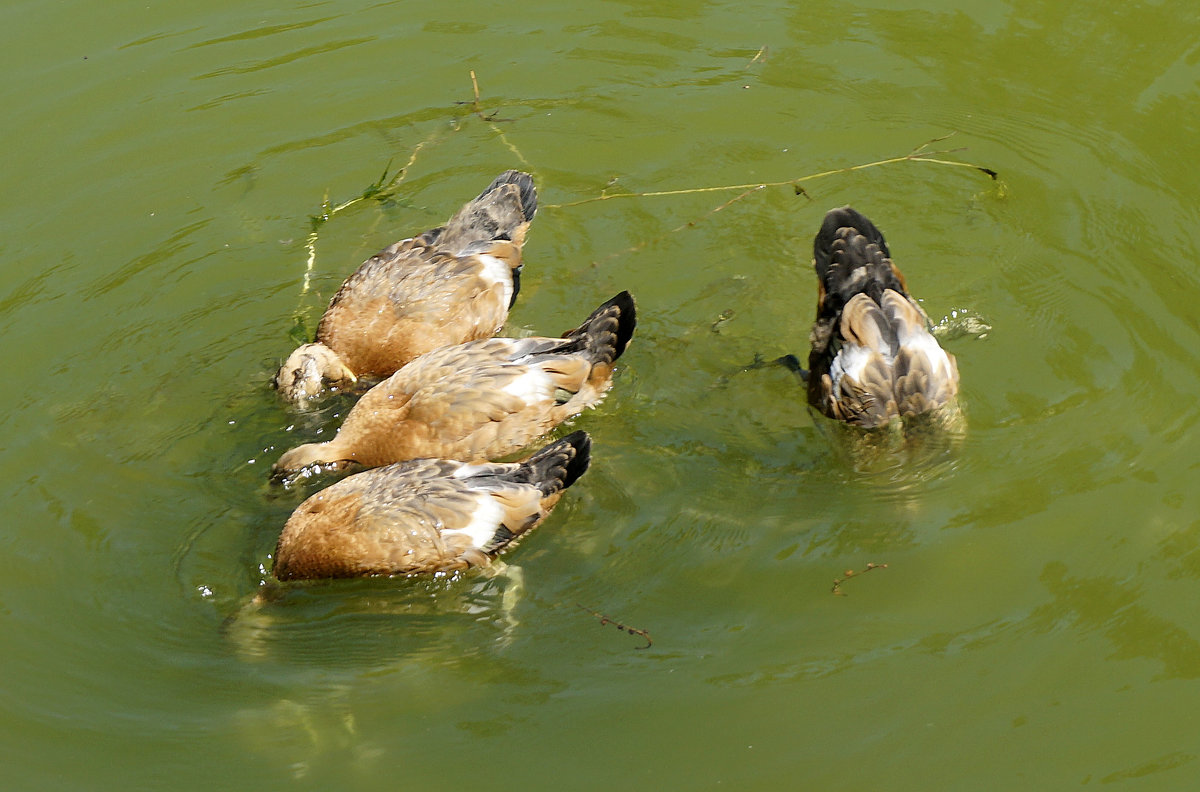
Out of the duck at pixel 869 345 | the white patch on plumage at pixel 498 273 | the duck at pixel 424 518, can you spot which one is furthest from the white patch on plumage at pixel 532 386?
the duck at pixel 869 345

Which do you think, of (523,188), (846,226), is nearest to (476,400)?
(523,188)

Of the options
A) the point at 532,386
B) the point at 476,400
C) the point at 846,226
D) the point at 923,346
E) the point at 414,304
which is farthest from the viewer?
the point at 414,304

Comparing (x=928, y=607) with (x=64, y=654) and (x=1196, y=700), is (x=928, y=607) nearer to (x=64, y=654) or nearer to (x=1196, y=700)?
(x=1196, y=700)

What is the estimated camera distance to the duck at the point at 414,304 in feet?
25.2

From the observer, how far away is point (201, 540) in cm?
667

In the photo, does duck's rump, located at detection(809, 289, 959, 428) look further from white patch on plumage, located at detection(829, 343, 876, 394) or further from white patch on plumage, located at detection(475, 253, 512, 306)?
white patch on plumage, located at detection(475, 253, 512, 306)

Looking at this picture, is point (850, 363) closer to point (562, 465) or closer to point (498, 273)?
point (562, 465)

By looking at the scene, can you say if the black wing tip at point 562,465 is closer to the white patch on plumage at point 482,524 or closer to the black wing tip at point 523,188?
the white patch on plumage at point 482,524

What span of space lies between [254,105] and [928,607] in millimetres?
7082

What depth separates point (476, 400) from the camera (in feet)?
23.2

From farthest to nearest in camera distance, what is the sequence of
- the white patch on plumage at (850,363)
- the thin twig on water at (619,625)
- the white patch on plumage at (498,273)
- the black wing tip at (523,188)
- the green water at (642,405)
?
the black wing tip at (523,188), the white patch on plumage at (498,273), the white patch on plumage at (850,363), the thin twig on water at (619,625), the green water at (642,405)

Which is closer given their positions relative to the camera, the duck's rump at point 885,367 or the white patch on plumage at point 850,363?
the duck's rump at point 885,367

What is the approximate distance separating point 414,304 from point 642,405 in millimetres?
1748

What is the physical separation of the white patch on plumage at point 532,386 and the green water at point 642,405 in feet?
1.37
